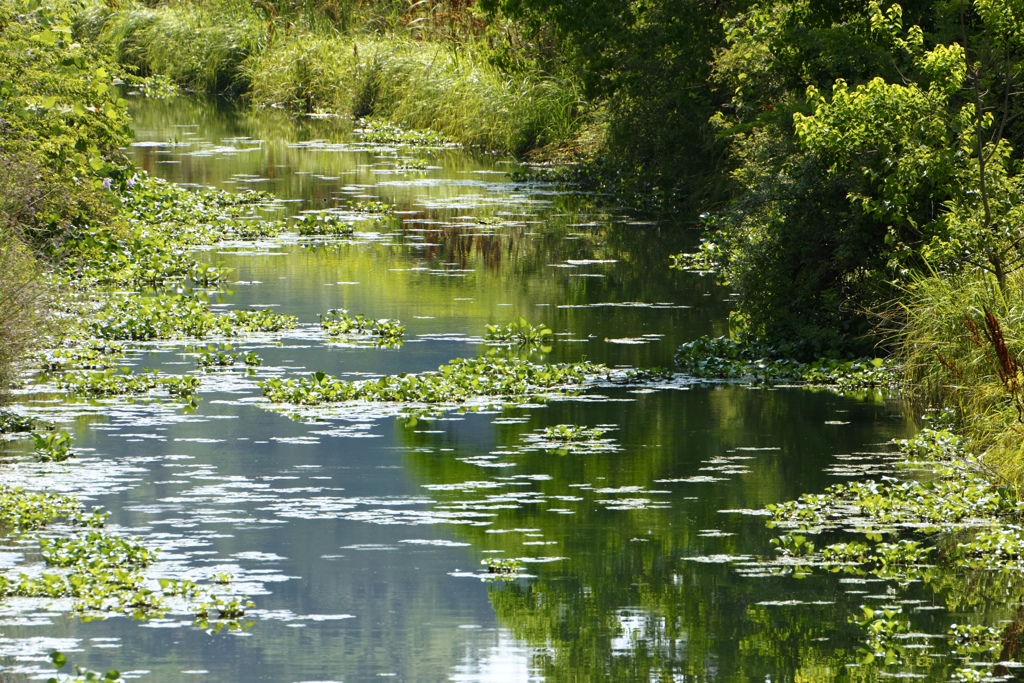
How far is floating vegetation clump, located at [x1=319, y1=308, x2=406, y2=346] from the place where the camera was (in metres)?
17.0

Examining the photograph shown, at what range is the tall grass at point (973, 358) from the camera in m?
A: 11.6

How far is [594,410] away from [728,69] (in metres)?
11.0

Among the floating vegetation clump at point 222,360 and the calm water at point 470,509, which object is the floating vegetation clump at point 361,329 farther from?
the floating vegetation clump at point 222,360

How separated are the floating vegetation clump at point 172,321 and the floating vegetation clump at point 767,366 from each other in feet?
13.4

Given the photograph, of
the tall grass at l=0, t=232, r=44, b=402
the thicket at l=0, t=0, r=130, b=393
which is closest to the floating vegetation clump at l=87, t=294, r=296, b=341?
the thicket at l=0, t=0, r=130, b=393

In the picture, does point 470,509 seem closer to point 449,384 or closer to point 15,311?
point 449,384

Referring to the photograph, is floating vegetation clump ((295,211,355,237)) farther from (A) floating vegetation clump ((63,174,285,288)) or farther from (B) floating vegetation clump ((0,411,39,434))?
(B) floating vegetation clump ((0,411,39,434))

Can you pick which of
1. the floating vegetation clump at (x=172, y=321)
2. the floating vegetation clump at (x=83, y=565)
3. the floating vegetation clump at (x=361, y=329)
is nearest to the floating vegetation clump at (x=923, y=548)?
the floating vegetation clump at (x=83, y=565)

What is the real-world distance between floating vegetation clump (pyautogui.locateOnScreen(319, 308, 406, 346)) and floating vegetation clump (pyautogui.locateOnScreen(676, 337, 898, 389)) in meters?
2.72

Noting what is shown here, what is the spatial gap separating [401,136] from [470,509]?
26193mm

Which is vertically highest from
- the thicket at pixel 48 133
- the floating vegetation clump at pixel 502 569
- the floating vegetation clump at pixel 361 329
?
the thicket at pixel 48 133

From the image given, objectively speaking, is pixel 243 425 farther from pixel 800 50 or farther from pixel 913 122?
pixel 800 50

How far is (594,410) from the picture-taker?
14.1 metres

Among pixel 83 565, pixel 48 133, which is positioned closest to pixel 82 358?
pixel 48 133
